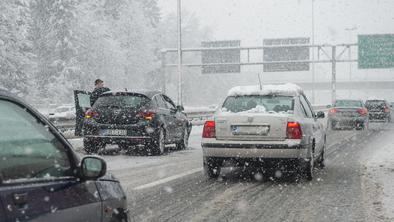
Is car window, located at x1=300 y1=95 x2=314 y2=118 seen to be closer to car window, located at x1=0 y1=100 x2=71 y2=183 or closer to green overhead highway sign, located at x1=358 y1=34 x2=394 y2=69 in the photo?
car window, located at x1=0 y1=100 x2=71 y2=183

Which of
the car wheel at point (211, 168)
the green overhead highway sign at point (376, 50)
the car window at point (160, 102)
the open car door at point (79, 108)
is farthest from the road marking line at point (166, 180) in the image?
the green overhead highway sign at point (376, 50)

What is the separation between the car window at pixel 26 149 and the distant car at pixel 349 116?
25.6m

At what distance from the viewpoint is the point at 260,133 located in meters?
9.44

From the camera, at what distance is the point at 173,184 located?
30.3ft

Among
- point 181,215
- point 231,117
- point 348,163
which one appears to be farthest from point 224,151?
point 348,163

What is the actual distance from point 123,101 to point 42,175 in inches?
454

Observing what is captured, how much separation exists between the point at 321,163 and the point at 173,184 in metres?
4.10

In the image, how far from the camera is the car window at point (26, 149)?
2826 millimetres

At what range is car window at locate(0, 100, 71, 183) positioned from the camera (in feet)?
9.27

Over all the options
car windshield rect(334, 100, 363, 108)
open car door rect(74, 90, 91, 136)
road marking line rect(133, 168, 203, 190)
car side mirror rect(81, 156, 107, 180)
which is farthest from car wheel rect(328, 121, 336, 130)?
car side mirror rect(81, 156, 107, 180)

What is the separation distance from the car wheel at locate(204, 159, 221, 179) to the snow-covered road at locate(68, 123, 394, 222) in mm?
120

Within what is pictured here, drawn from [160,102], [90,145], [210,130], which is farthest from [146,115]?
[210,130]

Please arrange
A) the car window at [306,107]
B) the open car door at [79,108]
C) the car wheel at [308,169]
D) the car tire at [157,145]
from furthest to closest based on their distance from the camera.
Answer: the open car door at [79,108]
the car tire at [157,145]
the car window at [306,107]
the car wheel at [308,169]

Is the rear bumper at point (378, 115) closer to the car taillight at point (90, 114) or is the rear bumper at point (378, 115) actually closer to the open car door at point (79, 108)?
the open car door at point (79, 108)
